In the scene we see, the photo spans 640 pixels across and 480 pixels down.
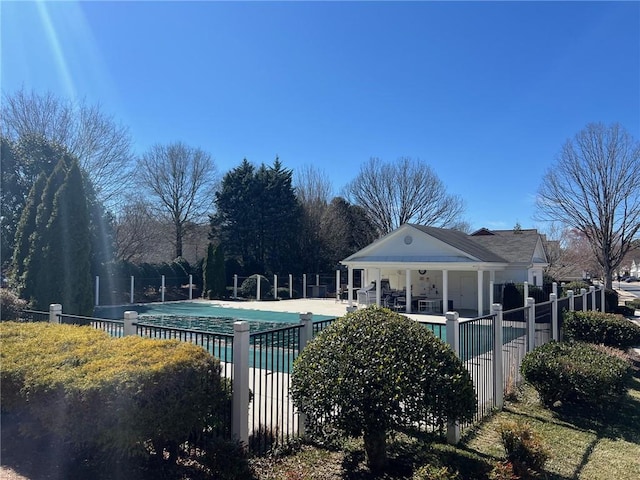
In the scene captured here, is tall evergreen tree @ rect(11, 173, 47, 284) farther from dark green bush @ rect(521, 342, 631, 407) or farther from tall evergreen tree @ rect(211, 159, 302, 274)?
tall evergreen tree @ rect(211, 159, 302, 274)

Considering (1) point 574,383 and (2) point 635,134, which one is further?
(2) point 635,134

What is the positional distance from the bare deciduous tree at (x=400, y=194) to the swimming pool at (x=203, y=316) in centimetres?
1984

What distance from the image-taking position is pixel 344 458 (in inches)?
166

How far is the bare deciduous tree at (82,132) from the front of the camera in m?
21.8

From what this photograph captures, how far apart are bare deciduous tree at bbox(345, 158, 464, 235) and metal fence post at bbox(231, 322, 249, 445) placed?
118ft

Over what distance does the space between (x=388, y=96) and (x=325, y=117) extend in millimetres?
3932

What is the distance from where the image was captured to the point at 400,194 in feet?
129

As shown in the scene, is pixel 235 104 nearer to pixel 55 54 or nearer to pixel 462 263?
pixel 55 54

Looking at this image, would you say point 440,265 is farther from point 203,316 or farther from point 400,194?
point 400,194

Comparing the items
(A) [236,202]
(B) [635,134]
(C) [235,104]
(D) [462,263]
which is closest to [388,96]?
(C) [235,104]

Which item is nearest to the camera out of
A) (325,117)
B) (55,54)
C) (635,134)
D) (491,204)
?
(55,54)

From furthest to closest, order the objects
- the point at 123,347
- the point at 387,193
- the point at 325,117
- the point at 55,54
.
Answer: the point at 387,193 → the point at 325,117 → the point at 55,54 → the point at 123,347

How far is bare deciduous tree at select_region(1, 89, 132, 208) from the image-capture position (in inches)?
859

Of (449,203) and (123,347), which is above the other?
(449,203)
